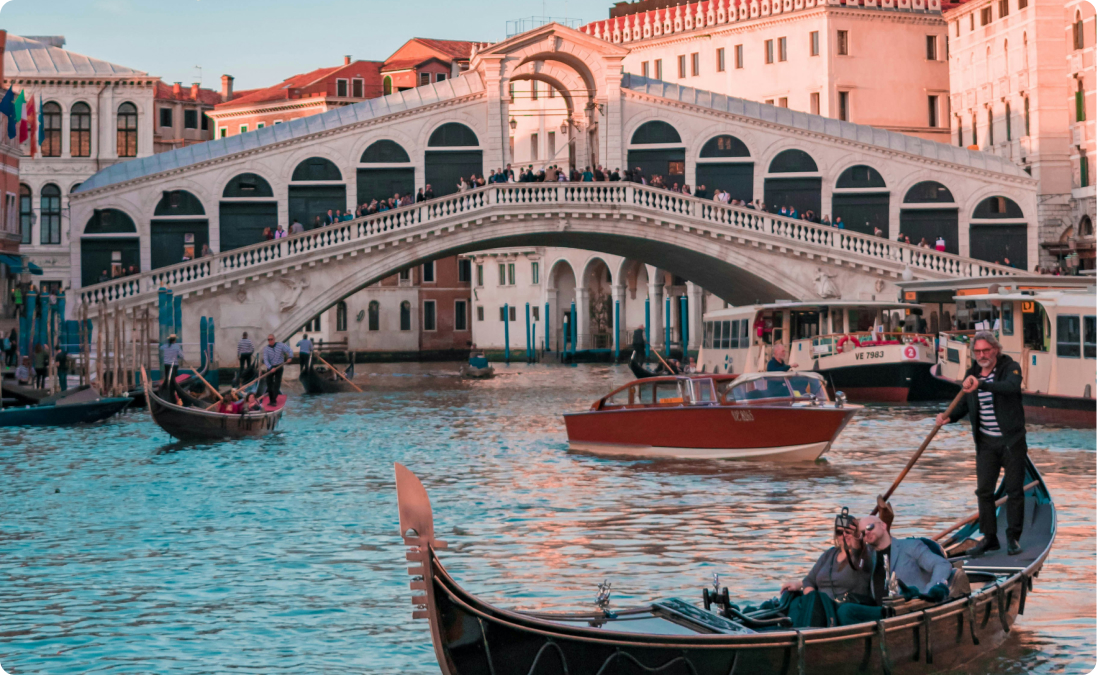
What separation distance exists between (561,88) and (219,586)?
2983 cm

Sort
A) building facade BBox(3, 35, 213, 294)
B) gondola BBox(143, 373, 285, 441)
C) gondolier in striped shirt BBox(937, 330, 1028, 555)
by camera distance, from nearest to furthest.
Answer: gondolier in striped shirt BBox(937, 330, 1028, 555), gondola BBox(143, 373, 285, 441), building facade BBox(3, 35, 213, 294)

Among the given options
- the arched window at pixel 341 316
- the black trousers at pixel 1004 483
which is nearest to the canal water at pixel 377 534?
the black trousers at pixel 1004 483

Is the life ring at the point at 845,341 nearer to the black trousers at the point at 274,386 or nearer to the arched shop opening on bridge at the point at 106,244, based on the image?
the black trousers at the point at 274,386

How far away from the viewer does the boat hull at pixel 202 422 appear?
1850 centimetres

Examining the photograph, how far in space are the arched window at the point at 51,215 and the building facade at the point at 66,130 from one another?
0.09 feet

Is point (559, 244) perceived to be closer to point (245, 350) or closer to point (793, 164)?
point (793, 164)

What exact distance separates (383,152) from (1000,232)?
15617 mm

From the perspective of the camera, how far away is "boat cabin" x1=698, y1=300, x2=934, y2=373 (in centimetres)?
2584

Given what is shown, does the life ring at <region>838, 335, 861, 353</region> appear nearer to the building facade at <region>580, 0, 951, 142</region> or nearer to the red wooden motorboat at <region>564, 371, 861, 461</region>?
the red wooden motorboat at <region>564, 371, 861, 461</region>

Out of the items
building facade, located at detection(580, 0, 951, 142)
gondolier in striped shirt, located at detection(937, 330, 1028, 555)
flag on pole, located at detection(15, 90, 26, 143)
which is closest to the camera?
gondolier in striped shirt, located at detection(937, 330, 1028, 555)

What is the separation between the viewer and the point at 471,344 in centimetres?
5772

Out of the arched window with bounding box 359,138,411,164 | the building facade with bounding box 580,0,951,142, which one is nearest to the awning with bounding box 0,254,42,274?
the arched window with bounding box 359,138,411,164

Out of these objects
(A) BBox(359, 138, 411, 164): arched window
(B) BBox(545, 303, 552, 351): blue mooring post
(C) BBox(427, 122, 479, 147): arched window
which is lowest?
(B) BBox(545, 303, 552, 351): blue mooring post

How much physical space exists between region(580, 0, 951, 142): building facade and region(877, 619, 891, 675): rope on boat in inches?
1678
